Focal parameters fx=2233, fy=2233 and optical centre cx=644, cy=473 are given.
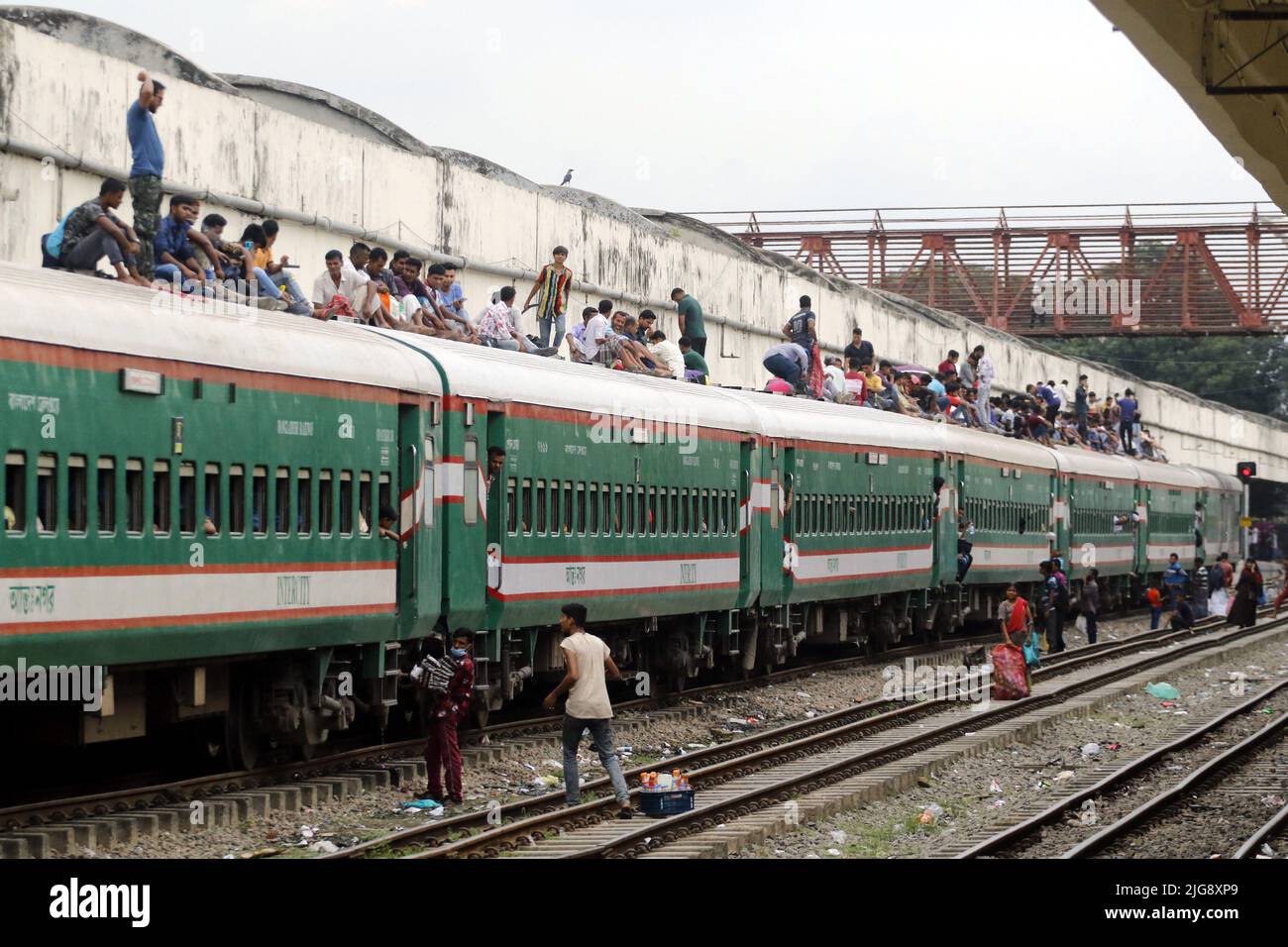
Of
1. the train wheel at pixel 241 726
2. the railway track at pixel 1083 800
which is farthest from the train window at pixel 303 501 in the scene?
the railway track at pixel 1083 800

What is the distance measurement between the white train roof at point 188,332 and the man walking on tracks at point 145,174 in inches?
41.9

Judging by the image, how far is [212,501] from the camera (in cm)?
1492

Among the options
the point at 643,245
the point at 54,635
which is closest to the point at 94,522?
the point at 54,635

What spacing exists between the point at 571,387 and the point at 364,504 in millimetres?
4600

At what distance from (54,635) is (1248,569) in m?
33.2

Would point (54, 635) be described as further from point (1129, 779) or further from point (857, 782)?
point (1129, 779)

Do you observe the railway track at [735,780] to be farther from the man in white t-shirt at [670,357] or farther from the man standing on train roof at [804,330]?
the man standing on train roof at [804,330]

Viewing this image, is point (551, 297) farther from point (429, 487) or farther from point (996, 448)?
point (996, 448)

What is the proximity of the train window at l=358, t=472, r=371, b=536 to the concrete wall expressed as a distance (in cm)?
445

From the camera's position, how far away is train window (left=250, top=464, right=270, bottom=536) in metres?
15.4

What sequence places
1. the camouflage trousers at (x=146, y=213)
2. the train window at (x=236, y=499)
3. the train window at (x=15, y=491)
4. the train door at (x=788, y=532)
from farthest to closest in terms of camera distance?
the train door at (x=788, y=532) < the camouflage trousers at (x=146, y=213) < the train window at (x=236, y=499) < the train window at (x=15, y=491)

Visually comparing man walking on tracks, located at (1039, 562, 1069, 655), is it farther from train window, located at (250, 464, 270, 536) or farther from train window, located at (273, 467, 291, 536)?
train window, located at (250, 464, 270, 536)

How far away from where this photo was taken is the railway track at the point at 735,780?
14406mm

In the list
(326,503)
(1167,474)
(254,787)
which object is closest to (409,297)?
(326,503)
